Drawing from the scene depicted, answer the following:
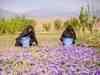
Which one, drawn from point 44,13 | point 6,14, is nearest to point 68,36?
point 44,13

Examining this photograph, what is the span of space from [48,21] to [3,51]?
0.44 meters

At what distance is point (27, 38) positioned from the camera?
10.3ft

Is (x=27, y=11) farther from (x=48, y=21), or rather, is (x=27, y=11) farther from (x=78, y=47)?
(x=78, y=47)

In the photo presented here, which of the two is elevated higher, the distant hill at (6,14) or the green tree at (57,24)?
the distant hill at (6,14)

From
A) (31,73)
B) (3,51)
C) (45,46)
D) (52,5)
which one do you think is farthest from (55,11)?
(31,73)

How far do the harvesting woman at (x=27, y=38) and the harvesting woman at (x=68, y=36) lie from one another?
208 mm

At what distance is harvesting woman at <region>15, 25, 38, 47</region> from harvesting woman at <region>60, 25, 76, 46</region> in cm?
21

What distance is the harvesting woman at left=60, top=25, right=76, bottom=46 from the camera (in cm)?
314

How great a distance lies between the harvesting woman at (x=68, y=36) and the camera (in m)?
3.14

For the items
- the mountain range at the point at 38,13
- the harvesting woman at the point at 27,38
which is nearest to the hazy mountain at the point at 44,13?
the mountain range at the point at 38,13

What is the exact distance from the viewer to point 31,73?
8.62ft

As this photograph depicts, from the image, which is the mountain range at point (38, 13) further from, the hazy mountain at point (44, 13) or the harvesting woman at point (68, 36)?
the harvesting woman at point (68, 36)

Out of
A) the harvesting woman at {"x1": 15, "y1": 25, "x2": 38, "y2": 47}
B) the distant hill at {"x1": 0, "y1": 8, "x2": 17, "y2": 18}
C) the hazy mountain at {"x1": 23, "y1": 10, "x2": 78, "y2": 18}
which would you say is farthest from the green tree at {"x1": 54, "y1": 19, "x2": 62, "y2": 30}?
the distant hill at {"x1": 0, "y1": 8, "x2": 17, "y2": 18}

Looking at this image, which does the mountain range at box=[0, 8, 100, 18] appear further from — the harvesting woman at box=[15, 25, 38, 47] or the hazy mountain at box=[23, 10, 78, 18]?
the harvesting woman at box=[15, 25, 38, 47]
